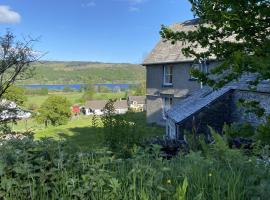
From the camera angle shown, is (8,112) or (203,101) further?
(203,101)

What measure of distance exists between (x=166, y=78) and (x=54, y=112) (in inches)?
1206

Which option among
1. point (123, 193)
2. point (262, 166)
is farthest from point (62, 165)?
point (262, 166)

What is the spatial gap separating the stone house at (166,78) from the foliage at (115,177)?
92.9 ft

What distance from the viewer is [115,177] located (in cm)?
430

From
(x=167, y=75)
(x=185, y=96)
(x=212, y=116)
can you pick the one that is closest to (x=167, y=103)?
→ (x=167, y=75)

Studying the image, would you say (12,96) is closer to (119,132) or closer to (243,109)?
(243,109)

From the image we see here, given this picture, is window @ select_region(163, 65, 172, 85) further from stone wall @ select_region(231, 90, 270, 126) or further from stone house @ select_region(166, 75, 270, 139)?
stone wall @ select_region(231, 90, 270, 126)

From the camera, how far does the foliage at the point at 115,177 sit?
387 centimetres

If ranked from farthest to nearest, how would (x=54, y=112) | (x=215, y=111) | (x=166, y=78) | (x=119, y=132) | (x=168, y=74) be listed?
(x=54, y=112) → (x=166, y=78) → (x=168, y=74) → (x=215, y=111) → (x=119, y=132)

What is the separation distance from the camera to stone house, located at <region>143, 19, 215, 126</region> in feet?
112

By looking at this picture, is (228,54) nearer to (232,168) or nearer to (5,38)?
(232,168)

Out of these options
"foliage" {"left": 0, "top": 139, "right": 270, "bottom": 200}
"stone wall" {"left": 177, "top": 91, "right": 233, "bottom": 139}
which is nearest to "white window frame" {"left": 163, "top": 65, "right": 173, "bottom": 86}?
"stone wall" {"left": 177, "top": 91, "right": 233, "bottom": 139}

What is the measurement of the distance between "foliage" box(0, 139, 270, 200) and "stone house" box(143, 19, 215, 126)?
2831cm

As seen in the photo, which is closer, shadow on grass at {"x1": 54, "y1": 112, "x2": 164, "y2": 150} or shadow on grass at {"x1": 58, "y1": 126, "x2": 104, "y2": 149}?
shadow on grass at {"x1": 58, "y1": 126, "x2": 104, "y2": 149}
